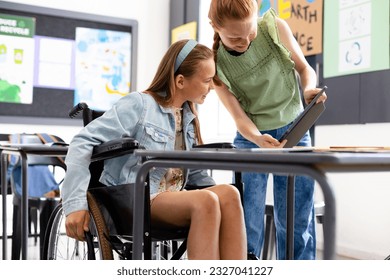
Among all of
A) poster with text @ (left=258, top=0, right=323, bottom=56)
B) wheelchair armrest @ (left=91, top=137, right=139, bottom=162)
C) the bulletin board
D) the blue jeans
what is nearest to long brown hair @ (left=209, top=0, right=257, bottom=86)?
the blue jeans

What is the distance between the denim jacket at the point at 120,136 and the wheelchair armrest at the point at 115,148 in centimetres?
4

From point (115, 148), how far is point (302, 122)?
1.47 ft

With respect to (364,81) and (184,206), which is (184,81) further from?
(364,81)

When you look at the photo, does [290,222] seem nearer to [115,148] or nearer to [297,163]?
[115,148]

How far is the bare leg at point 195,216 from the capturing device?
119 centimetres

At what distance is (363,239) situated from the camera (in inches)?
106

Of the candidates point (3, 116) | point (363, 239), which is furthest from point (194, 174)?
point (3, 116)

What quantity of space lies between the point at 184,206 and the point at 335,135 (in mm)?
1825

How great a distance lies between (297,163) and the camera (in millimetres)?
714

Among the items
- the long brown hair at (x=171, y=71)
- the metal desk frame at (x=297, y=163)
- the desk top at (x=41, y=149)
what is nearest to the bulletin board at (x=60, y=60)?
the desk top at (x=41, y=149)

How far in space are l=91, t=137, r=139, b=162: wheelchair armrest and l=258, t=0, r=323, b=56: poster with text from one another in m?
1.98

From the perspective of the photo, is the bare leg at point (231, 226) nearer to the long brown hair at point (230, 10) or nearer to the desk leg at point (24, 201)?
the long brown hair at point (230, 10)

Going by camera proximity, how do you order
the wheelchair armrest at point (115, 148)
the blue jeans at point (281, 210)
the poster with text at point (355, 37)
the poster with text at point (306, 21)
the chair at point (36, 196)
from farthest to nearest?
the poster with text at point (306, 21) < the poster with text at point (355, 37) < the chair at point (36, 196) < the blue jeans at point (281, 210) < the wheelchair armrest at point (115, 148)

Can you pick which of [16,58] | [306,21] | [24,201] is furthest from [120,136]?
[16,58]
